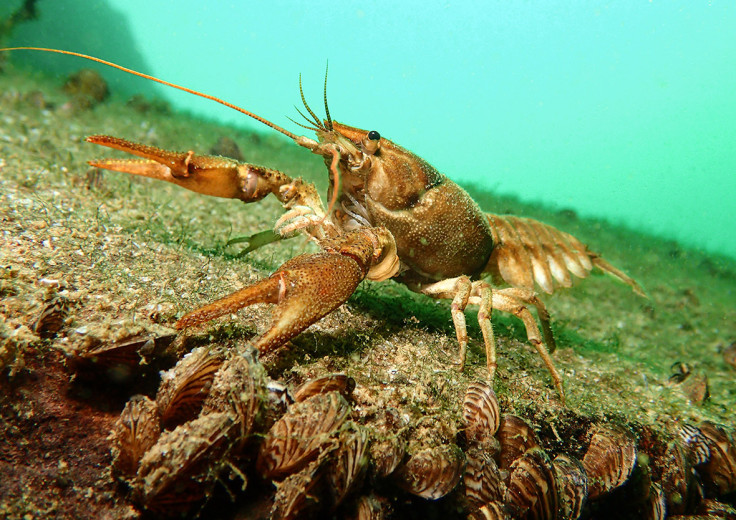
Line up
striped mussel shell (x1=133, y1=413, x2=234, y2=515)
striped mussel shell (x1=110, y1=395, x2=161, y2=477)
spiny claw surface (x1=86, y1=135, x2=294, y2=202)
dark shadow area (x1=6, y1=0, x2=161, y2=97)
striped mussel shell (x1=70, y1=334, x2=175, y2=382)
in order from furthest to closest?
1. dark shadow area (x1=6, y1=0, x2=161, y2=97)
2. spiny claw surface (x1=86, y1=135, x2=294, y2=202)
3. striped mussel shell (x1=70, y1=334, x2=175, y2=382)
4. striped mussel shell (x1=110, y1=395, x2=161, y2=477)
5. striped mussel shell (x1=133, y1=413, x2=234, y2=515)

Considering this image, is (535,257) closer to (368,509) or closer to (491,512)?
(491,512)

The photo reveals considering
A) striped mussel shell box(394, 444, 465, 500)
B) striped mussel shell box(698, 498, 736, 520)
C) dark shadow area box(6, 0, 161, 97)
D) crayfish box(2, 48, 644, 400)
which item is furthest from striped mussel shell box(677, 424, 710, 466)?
dark shadow area box(6, 0, 161, 97)

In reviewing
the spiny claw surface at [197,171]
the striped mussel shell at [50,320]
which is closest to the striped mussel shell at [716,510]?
the spiny claw surface at [197,171]

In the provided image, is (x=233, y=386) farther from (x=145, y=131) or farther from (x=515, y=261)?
(x=145, y=131)

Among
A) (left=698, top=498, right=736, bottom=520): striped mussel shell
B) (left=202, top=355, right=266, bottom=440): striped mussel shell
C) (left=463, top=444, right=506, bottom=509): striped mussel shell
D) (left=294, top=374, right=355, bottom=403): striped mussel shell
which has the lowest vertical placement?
(left=698, top=498, right=736, bottom=520): striped mussel shell

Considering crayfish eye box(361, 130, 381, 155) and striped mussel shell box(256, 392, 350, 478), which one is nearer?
striped mussel shell box(256, 392, 350, 478)

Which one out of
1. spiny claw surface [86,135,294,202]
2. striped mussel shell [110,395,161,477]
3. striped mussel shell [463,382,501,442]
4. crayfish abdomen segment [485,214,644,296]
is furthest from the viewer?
crayfish abdomen segment [485,214,644,296]

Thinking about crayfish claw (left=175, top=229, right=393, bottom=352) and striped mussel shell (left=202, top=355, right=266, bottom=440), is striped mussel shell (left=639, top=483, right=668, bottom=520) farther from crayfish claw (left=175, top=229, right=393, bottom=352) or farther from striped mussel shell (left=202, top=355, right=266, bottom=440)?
striped mussel shell (left=202, top=355, right=266, bottom=440)
